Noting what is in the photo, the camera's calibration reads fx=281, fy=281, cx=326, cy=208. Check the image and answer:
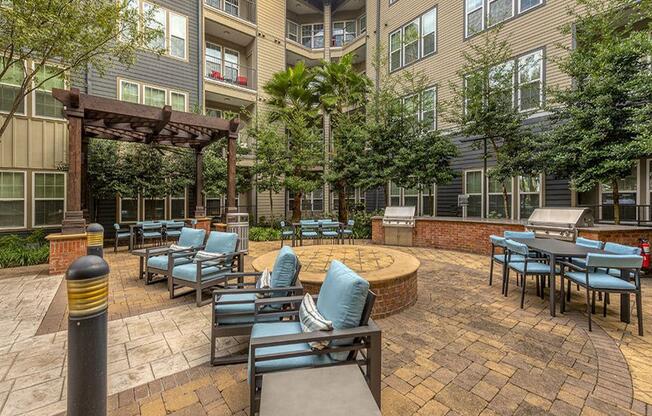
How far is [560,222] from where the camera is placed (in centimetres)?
676

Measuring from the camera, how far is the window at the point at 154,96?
11.5 metres

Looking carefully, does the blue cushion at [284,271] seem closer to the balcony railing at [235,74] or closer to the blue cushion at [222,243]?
the blue cushion at [222,243]

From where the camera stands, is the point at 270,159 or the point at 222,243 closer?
the point at 222,243

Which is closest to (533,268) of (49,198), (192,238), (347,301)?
(347,301)

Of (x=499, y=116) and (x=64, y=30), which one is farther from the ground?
(x=64, y=30)

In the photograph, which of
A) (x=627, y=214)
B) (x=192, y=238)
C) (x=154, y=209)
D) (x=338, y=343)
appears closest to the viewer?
(x=338, y=343)

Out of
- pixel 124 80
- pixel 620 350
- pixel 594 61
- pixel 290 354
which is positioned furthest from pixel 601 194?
pixel 124 80

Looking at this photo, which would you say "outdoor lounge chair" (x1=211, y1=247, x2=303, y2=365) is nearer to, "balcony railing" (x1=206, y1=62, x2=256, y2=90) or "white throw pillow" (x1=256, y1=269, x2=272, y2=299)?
"white throw pillow" (x1=256, y1=269, x2=272, y2=299)

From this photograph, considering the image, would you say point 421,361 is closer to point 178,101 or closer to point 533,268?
point 533,268

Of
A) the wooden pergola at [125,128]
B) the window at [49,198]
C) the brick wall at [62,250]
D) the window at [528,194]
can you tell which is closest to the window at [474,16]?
the window at [528,194]

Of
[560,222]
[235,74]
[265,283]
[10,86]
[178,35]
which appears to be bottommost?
[265,283]

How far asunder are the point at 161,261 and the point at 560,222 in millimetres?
8811

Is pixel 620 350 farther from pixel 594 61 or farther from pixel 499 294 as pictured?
pixel 594 61

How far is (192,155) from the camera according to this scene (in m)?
11.8
